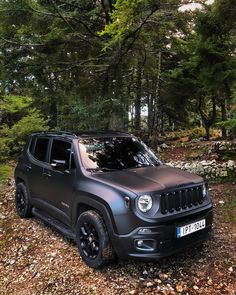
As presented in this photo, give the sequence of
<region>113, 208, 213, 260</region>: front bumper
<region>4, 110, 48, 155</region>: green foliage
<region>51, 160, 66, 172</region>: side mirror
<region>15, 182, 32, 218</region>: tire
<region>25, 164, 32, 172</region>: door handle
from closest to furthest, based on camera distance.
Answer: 1. <region>113, 208, 213, 260</region>: front bumper
2. <region>51, 160, 66, 172</region>: side mirror
3. <region>25, 164, 32, 172</region>: door handle
4. <region>15, 182, 32, 218</region>: tire
5. <region>4, 110, 48, 155</region>: green foliage

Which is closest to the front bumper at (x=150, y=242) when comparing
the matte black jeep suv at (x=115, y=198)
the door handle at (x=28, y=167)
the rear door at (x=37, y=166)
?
the matte black jeep suv at (x=115, y=198)

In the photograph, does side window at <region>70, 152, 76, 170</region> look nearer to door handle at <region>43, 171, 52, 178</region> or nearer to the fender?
the fender

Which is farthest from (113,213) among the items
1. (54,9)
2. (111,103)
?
(54,9)

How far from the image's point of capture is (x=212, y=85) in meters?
11.4

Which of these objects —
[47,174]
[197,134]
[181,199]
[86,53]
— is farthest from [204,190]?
[197,134]

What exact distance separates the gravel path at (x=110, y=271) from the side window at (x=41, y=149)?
61.5 inches

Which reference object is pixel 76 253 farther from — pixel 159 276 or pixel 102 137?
pixel 102 137

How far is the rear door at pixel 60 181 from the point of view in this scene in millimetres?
5207

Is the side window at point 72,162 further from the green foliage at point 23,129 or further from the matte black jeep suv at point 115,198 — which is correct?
the green foliage at point 23,129

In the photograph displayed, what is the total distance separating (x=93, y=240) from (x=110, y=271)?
512 millimetres

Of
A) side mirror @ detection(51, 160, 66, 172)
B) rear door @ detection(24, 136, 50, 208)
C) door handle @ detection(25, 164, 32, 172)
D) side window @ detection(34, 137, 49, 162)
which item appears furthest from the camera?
door handle @ detection(25, 164, 32, 172)

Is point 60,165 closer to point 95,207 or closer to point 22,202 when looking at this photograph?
point 95,207

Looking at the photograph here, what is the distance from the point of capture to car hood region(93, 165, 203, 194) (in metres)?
4.34

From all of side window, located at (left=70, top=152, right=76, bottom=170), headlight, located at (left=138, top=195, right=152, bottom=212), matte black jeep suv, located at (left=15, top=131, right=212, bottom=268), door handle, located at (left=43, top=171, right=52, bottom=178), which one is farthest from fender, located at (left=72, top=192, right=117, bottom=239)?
door handle, located at (left=43, top=171, right=52, bottom=178)
